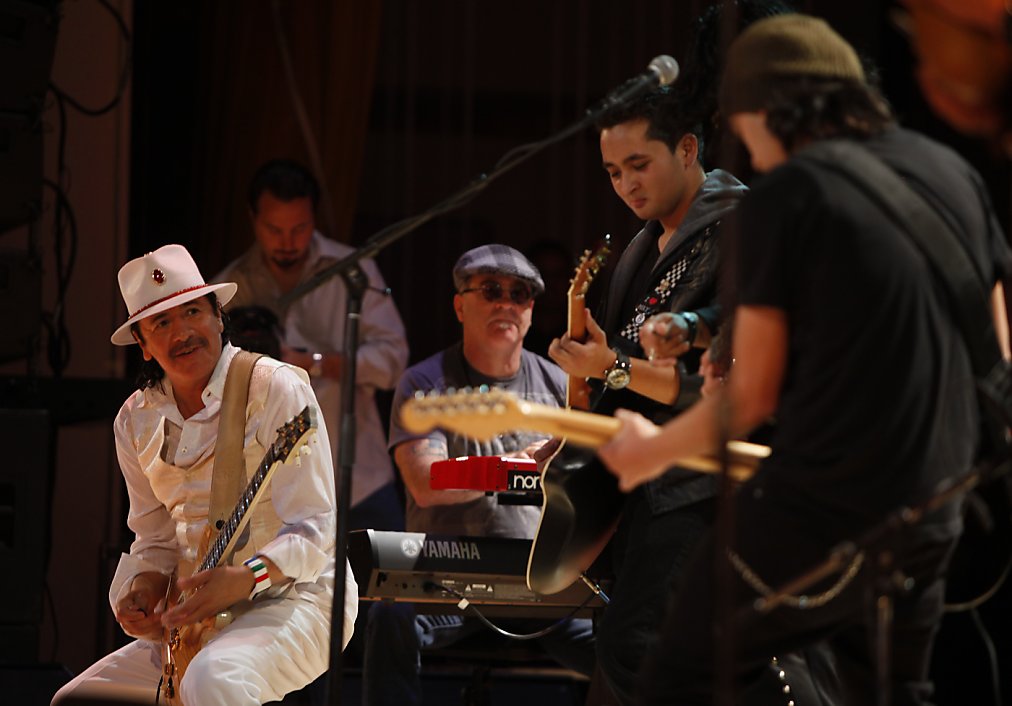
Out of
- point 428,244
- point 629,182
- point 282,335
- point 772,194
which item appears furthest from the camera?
point 428,244

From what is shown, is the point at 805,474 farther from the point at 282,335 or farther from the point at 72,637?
the point at 72,637

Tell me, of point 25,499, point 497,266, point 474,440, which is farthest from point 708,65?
point 25,499

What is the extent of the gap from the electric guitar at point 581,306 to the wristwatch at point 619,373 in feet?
0.46

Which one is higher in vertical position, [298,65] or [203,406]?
[298,65]

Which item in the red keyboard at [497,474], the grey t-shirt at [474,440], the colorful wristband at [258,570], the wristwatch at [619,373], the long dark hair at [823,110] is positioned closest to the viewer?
the long dark hair at [823,110]

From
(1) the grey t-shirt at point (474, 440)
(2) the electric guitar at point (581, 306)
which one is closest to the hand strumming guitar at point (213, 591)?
(2) the electric guitar at point (581, 306)

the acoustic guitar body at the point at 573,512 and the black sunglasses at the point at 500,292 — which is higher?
the black sunglasses at the point at 500,292

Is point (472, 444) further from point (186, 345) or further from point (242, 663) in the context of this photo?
point (242, 663)

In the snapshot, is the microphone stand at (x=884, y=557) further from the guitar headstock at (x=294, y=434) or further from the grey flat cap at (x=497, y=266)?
the grey flat cap at (x=497, y=266)

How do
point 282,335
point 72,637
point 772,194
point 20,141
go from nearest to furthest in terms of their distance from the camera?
point 772,194, point 20,141, point 282,335, point 72,637

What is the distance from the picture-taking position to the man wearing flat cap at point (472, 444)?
505 cm

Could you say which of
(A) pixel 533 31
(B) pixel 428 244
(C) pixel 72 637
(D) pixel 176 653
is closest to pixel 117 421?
(D) pixel 176 653

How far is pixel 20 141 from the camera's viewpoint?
210 inches

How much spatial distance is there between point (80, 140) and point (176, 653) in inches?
141
